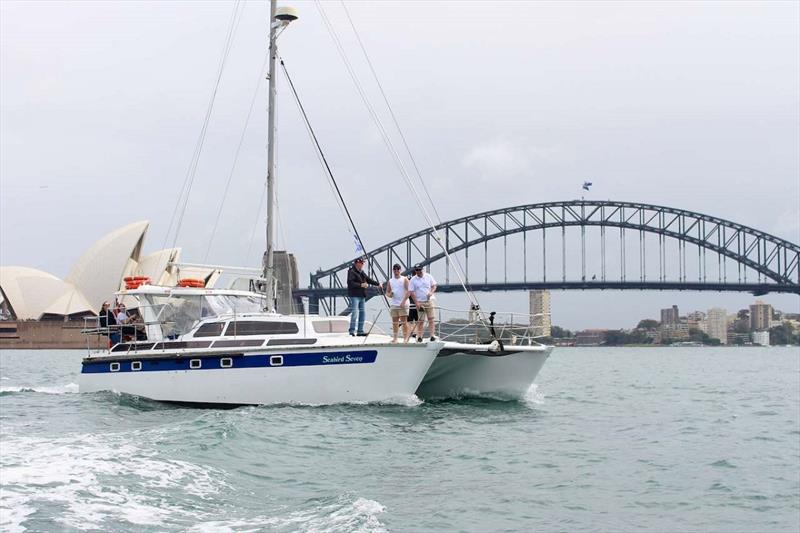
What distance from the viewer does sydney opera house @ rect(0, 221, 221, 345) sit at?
270ft

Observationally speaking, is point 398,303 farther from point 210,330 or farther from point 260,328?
point 210,330

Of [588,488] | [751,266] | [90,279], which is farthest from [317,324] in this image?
[751,266]

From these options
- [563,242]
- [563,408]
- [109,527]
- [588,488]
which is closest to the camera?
[109,527]

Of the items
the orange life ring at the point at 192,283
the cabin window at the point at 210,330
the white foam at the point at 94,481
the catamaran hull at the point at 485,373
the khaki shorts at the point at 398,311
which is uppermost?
the orange life ring at the point at 192,283

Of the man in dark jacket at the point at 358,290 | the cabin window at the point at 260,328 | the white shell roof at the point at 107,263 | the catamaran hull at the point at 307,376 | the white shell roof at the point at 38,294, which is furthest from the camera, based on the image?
the white shell roof at the point at 38,294

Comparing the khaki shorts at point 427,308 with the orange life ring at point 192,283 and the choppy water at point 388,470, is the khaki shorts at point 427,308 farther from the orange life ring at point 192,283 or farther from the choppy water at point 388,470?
the orange life ring at point 192,283

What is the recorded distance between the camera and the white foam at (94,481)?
8.31 m

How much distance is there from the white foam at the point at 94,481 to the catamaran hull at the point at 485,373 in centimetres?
777

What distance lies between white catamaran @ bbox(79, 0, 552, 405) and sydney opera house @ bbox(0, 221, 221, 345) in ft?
209

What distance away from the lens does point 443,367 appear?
18328 millimetres

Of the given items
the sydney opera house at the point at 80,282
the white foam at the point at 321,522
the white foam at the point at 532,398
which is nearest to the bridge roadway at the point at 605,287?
the sydney opera house at the point at 80,282

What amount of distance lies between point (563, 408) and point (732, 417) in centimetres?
350

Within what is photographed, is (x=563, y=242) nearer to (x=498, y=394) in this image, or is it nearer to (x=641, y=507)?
(x=498, y=394)

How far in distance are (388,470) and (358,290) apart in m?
7.06
